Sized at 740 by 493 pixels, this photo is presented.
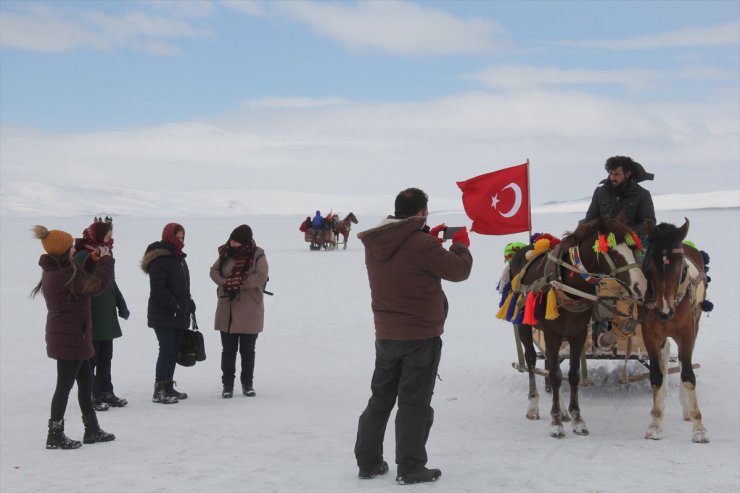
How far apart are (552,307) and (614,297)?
0.53m

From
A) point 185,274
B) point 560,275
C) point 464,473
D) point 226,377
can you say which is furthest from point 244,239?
point 464,473

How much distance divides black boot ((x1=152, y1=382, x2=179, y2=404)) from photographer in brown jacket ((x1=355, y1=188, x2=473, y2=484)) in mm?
3385

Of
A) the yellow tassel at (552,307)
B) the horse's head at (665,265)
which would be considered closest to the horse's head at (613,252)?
the horse's head at (665,265)

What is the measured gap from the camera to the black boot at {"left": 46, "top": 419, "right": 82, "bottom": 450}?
6867 millimetres

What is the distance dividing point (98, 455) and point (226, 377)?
2.51m

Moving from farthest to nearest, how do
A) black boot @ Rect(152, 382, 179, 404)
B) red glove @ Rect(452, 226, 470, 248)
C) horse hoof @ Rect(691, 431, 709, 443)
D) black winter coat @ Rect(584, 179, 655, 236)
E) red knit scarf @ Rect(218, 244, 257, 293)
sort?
red knit scarf @ Rect(218, 244, 257, 293) < black boot @ Rect(152, 382, 179, 404) < black winter coat @ Rect(584, 179, 655, 236) < horse hoof @ Rect(691, 431, 709, 443) < red glove @ Rect(452, 226, 470, 248)

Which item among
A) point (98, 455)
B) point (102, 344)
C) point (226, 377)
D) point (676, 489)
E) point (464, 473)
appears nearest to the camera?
point (676, 489)

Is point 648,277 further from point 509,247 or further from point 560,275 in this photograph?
point 509,247

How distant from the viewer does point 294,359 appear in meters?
11.6

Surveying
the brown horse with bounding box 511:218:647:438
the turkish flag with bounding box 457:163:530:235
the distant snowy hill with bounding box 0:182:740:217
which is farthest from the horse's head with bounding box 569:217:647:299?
the distant snowy hill with bounding box 0:182:740:217

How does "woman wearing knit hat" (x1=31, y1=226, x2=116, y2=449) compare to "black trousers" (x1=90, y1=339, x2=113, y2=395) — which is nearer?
"woman wearing knit hat" (x1=31, y1=226, x2=116, y2=449)

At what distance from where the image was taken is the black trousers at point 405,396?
5.88m

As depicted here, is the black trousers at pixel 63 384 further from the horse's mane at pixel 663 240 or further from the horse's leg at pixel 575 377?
the horse's mane at pixel 663 240

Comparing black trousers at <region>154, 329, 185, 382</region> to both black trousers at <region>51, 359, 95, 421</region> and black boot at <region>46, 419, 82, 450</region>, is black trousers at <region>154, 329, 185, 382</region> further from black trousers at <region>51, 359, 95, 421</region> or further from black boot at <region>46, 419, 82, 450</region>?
black boot at <region>46, 419, 82, 450</region>
